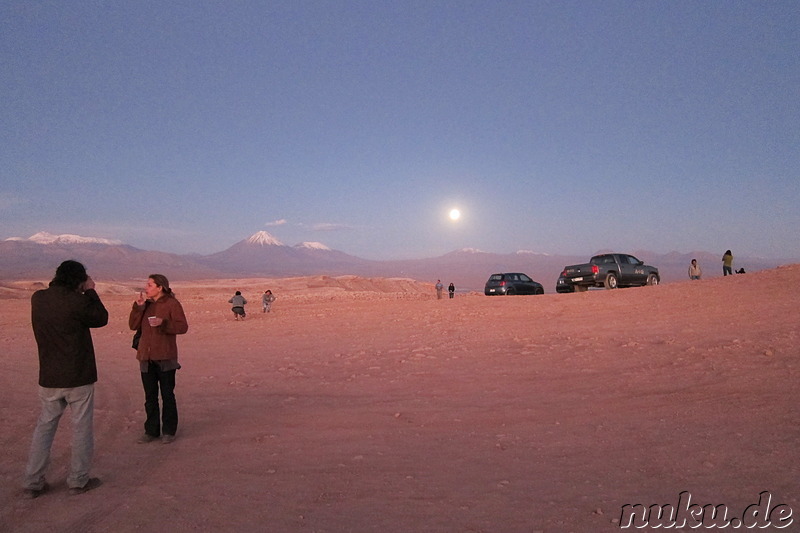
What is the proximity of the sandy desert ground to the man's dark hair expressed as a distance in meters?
1.94

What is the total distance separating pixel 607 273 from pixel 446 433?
2141 centimetres

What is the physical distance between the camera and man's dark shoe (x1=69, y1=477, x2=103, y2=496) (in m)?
5.22

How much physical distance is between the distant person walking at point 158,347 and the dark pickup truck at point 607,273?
2255cm

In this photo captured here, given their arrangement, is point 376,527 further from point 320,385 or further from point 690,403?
point 320,385

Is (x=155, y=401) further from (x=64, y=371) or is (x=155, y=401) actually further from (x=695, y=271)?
(x=695, y=271)

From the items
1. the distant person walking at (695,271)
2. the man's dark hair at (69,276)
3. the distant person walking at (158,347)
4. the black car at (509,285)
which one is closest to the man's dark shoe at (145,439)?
the distant person walking at (158,347)

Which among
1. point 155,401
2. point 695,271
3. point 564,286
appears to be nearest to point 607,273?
point 564,286

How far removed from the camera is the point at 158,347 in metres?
6.78

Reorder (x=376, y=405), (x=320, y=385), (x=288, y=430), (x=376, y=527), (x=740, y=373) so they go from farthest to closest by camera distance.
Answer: (x=320, y=385) < (x=740, y=373) < (x=376, y=405) < (x=288, y=430) < (x=376, y=527)

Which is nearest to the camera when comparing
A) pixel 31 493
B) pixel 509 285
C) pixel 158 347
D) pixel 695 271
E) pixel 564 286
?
pixel 31 493

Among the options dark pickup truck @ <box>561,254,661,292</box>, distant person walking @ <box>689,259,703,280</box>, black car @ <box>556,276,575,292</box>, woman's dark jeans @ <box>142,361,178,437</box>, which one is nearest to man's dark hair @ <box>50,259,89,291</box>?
woman's dark jeans @ <box>142,361,178,437</box>

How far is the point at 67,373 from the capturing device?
5.27 m

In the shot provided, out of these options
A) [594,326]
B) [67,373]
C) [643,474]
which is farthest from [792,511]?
[594,326]

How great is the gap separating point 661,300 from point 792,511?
53.0 feet
